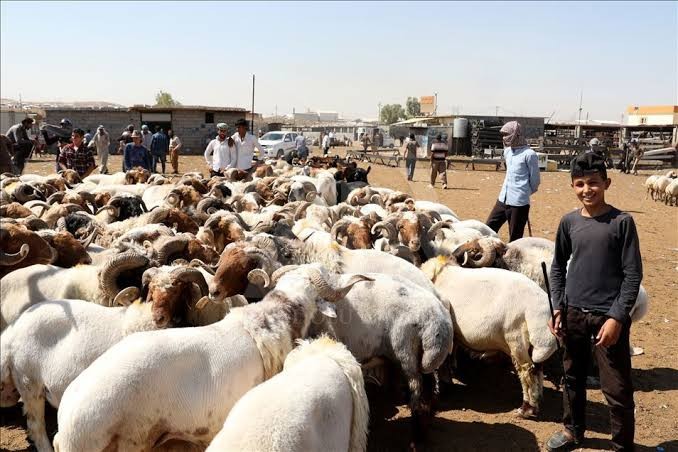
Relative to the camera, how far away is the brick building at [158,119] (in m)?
Result: 35.6

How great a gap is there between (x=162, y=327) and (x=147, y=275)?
17.1 inches

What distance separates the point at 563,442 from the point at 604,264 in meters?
1.48

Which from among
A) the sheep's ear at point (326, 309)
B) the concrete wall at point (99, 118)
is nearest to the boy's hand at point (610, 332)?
the sheep's ear at point (326, 309)

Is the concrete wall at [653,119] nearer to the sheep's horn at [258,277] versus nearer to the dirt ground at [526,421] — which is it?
the dirt ground at [526,421]

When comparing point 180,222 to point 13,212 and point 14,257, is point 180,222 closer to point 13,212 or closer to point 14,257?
point 13,212

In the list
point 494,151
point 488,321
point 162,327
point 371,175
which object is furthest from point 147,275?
point 494,151

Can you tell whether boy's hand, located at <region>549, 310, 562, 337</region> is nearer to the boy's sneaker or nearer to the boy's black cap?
the boy's sneaker

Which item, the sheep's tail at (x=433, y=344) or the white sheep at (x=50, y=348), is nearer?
the white sheep at (x=50, y=348)

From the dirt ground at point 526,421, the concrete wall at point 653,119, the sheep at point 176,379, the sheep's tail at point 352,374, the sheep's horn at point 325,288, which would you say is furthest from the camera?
the concrete wall at point 653,119

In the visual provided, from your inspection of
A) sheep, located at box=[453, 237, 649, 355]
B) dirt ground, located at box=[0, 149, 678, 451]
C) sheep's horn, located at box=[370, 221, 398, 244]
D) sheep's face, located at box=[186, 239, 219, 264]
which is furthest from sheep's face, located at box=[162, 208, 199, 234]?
sheep, located at box=[453, 237, 649, 355]

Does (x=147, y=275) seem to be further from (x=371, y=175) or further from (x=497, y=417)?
(x=371, y=175)

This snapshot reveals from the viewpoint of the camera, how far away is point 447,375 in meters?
5.48

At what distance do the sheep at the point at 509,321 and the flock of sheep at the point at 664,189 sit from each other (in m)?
17.2

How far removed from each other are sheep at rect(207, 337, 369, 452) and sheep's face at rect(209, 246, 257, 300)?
978 millimetres
